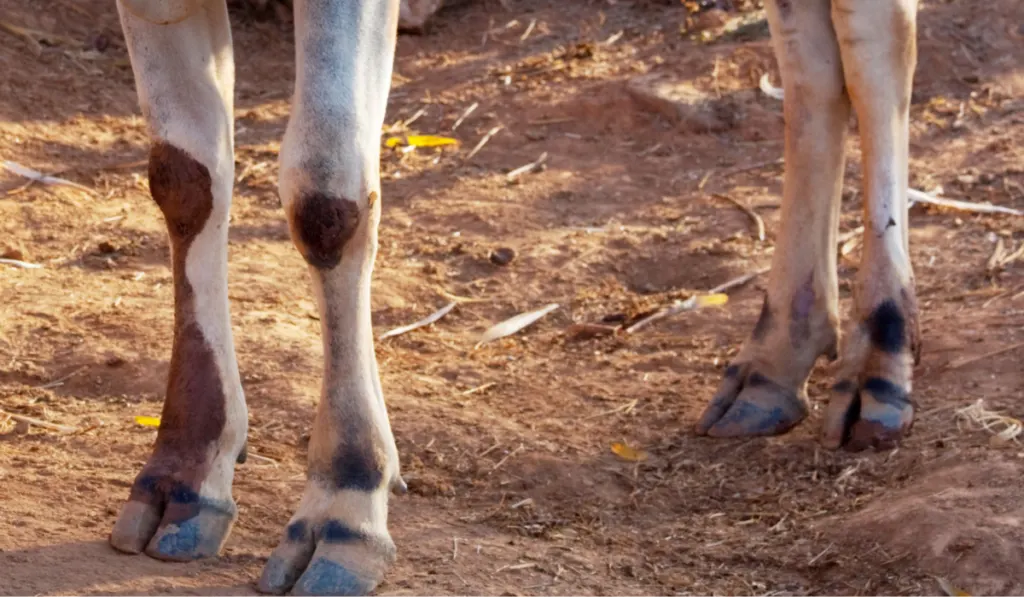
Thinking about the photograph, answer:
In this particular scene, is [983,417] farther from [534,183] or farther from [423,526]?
[534,183]

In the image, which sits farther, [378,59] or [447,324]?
[447,324]

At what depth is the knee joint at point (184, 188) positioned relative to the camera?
10.3 ft

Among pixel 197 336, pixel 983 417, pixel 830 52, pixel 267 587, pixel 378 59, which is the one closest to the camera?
pixel 267 587

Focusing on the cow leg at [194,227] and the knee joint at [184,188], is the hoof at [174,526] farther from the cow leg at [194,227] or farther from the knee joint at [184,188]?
the knee joint at [184,188]

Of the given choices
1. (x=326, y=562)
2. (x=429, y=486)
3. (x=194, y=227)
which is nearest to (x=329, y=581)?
(x=326, y=562)

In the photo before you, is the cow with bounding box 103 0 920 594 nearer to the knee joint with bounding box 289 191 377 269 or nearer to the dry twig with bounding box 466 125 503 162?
the knee joint with bounding box 289 191 377 269

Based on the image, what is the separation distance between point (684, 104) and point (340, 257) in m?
3.97

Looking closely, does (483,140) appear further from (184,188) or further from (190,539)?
A: (190,539)

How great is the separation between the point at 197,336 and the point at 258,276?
6.00 feet

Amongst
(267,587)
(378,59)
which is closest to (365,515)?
(267,587)

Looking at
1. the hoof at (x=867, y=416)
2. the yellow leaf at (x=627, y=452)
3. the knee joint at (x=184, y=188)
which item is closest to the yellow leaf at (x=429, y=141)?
the yellow leaf at (x=627, y=452)

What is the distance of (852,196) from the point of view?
18.5ft

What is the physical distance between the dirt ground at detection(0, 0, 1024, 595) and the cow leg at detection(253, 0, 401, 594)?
0.39 ft

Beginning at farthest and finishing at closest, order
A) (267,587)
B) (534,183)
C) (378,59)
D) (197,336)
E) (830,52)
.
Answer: (534,183) → (830,52) → (197,336) → (378,59) → (267,587)
